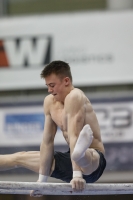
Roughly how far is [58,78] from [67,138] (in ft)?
1.22

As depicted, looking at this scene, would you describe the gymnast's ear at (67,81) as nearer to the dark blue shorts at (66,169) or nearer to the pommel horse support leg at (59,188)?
the dark blue shorts at (66,169)

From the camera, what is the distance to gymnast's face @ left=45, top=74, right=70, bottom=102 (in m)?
3.66

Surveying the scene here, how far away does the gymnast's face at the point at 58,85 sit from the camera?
3.66 metres

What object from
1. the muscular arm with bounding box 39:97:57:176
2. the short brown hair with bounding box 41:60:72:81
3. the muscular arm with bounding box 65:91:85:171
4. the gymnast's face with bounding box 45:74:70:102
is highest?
the short brown hair with bounding box 41:60:72:81

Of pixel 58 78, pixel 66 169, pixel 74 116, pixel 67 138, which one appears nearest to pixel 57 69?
pixel 58 78

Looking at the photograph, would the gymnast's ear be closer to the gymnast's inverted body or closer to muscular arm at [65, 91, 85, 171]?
the gymnast's inverted body

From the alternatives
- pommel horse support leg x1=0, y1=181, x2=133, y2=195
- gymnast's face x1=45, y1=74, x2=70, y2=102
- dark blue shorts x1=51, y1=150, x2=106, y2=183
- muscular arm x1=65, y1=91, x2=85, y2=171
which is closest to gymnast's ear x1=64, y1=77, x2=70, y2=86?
gymnast's face x1=45, y1=74, x2=70, y2=102

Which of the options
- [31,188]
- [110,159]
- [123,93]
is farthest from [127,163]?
[31,188]

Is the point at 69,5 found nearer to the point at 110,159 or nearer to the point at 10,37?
the point at 10,37

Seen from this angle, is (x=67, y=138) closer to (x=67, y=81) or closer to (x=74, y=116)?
(x=74, y=116)

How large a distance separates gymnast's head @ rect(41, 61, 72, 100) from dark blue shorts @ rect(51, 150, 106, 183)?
39cm

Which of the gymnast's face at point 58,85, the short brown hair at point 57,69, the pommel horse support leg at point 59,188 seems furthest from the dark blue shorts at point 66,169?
the short brown hair at point 57,69

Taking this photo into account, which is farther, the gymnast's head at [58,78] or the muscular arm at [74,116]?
the gymnast's head at [58,78]

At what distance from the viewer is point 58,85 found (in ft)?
Result: 12.1
